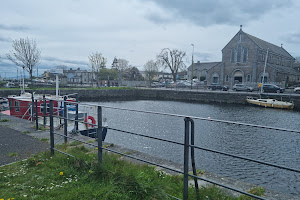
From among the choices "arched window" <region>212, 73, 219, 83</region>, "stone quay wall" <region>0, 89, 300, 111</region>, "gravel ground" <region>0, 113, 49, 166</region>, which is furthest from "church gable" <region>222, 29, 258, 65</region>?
"gravel ground" <region>0, 113, 49, 166</region>

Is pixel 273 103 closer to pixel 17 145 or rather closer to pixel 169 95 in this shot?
pixel 169 95

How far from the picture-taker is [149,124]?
18.7 metres

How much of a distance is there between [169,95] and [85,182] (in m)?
48.3

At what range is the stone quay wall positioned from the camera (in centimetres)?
3794

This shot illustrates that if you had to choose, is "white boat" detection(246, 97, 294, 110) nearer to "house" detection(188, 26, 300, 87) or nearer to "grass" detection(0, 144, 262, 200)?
"house" detection(188, 26, 300, 87)

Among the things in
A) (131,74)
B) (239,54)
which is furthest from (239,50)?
(131,74)

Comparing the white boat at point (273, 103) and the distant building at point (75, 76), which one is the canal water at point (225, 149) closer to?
the white boat at point (273, 103)

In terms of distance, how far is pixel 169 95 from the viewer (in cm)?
5159

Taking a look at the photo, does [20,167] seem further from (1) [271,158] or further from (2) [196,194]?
(1) [271,158]

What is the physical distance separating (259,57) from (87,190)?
199ft

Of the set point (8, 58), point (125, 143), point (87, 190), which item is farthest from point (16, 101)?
point (8, 58)

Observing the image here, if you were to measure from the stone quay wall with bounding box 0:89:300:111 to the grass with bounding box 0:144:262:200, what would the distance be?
3734cm

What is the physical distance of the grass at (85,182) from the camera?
3348 mm

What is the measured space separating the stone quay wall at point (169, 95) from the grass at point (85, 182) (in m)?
37.3
